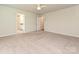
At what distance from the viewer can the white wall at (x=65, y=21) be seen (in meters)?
6.66

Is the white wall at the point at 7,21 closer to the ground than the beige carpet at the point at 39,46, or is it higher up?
higher up

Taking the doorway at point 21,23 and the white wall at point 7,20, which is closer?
the white wall at point 7,20


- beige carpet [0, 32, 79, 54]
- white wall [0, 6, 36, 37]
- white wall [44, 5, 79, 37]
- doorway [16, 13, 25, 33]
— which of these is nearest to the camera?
beige carpet [0, 32, 79, 54]

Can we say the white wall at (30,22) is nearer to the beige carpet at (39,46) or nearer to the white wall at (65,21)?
the white wall at (65,21)

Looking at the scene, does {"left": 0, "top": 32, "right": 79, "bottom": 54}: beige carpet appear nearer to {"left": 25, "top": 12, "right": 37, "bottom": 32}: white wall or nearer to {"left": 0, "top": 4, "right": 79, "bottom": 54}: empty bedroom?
{"left": 0, "top": 4, "right": 79, "bottom": 54}: empty bedroom

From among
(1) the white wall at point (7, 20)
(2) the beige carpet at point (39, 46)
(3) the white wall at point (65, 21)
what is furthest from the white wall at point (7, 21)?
(3) the white wall at point (65, 21)

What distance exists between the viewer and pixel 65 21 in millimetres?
7680

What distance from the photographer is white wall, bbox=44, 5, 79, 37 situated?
21.9ft

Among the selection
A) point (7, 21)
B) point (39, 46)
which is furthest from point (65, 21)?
point (7, 21)

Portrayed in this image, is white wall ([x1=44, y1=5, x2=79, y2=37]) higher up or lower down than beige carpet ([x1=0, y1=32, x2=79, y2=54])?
higher up

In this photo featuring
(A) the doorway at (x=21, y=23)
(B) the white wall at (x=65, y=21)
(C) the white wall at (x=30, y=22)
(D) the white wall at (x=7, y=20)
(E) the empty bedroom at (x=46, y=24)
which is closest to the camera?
(E) the empty bedroom at (x=46, y=24)

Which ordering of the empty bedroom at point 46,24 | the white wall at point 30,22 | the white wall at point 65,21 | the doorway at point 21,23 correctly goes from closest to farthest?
the empty bedroom at point 46,24, the white wall at point 65,21, the doorway at point 21,23, the white wall at point 30,22

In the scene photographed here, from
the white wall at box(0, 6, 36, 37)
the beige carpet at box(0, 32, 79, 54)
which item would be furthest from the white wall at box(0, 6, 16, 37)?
the beige carpet at box(0, 32, 79, 54)

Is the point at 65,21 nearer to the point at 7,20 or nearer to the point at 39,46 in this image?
the point at 39,46
